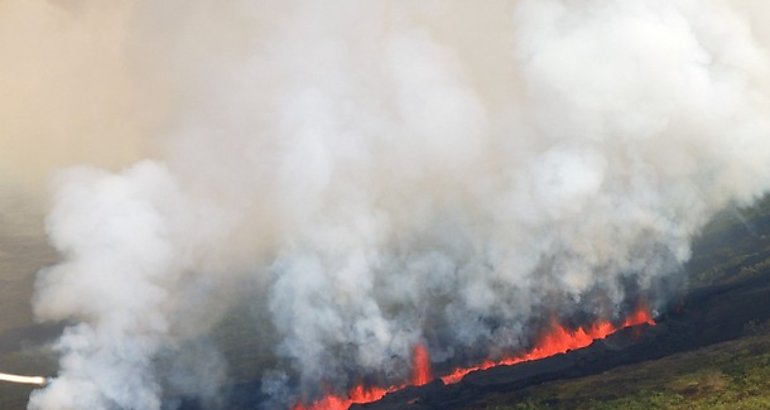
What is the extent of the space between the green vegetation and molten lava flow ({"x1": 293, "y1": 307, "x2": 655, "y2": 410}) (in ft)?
38.0

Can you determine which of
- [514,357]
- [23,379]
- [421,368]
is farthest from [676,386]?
[23,379]

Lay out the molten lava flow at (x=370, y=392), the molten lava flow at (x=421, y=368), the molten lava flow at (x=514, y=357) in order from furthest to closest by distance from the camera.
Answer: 1. the molten lava flow at (x=421, y=368)
2. the molten lava flow at (x=514, y=357)
3. the molten lava flow at (x=370, y=392)

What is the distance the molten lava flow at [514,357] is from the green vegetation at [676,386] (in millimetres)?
11581

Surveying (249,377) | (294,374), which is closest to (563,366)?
(294,374)

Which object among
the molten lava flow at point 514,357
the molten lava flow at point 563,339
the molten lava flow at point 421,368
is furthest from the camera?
the molten lava flow at point 563,339

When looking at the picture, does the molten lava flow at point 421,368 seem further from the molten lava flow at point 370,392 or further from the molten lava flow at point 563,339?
the molten lava flow at point 563,339

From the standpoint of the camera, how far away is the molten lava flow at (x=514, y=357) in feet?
253

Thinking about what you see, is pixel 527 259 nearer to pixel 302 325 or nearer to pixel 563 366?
pixel 563 366

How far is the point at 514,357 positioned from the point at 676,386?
23.1m

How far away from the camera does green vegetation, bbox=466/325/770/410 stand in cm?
5878

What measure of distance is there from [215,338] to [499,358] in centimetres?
3496

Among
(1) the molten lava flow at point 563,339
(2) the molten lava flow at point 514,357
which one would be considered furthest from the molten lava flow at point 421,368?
(1) the molten lava flow at point 563,339

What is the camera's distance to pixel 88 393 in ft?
227

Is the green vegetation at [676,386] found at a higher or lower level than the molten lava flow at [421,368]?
lower
